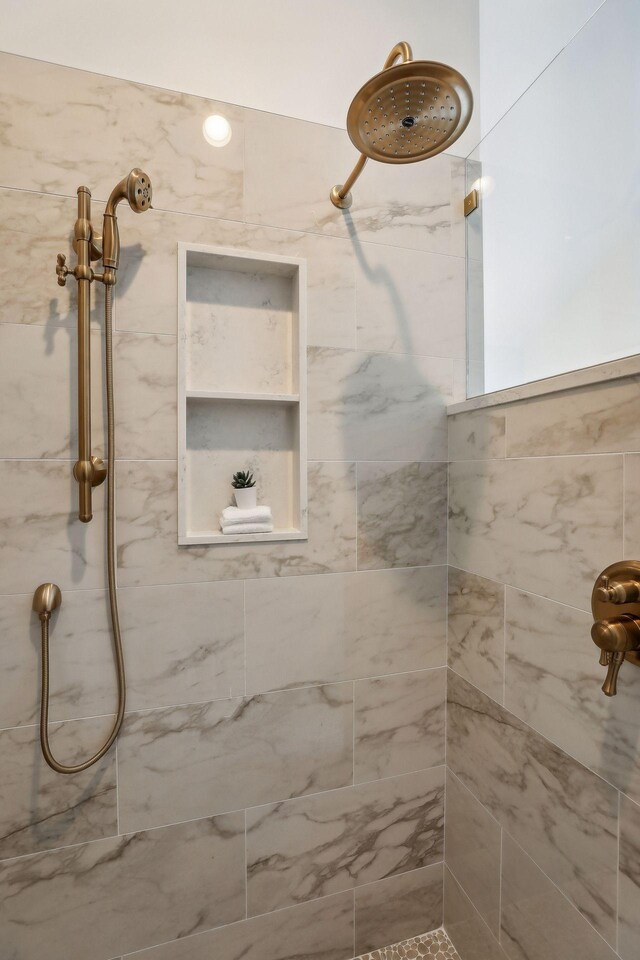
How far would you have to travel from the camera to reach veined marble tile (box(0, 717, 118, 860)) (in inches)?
42.1

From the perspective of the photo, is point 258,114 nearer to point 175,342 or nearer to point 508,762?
point 175,342

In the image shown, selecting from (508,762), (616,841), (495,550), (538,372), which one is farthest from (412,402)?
(616,841)

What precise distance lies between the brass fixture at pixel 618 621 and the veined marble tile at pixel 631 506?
33mm

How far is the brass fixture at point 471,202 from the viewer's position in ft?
4.56

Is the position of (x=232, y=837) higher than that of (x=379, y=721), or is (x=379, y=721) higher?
(x=379, y=721)

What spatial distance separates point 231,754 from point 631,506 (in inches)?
42.4

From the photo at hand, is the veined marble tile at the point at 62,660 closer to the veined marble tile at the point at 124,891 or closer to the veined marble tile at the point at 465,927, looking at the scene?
the veined marble tile at the point at 124,891

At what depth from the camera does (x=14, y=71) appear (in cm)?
106

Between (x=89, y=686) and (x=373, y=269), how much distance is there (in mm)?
1286

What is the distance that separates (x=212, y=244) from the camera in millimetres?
1195

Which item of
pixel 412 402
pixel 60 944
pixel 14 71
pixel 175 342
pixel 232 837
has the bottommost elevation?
pixel 60 944

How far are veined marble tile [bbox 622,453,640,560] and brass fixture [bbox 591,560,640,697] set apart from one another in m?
0.03

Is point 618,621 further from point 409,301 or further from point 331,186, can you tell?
point 331,186

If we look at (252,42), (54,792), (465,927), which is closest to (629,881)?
(465,927)
